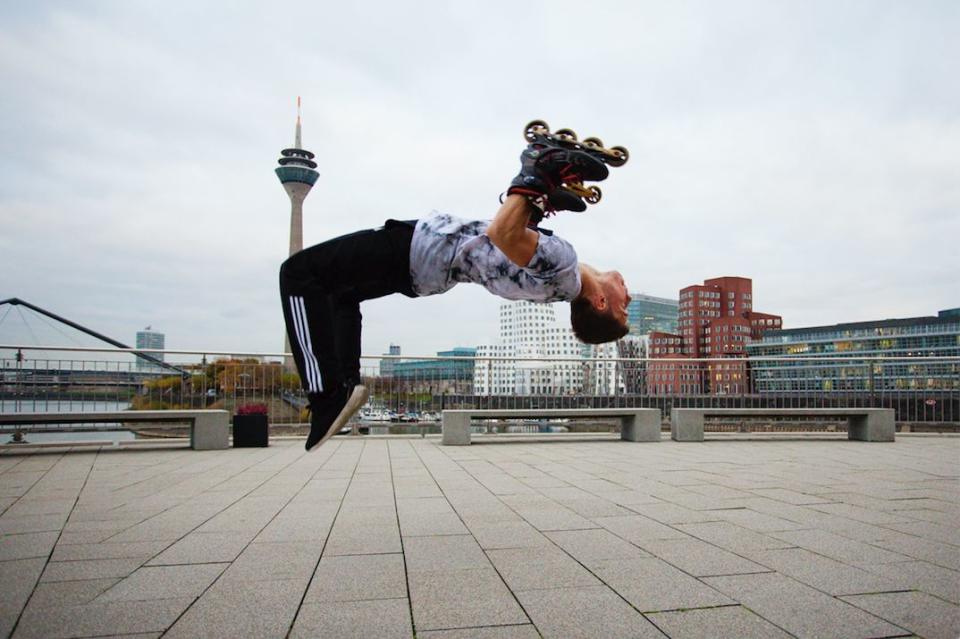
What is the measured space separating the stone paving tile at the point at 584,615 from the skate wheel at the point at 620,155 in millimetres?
1882

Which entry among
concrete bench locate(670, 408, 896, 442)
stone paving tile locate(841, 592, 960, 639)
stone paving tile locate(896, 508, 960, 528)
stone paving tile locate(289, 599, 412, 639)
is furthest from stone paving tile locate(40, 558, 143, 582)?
concrete bench locate(670, 408, 896, 442)

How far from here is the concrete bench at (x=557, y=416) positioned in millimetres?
10977

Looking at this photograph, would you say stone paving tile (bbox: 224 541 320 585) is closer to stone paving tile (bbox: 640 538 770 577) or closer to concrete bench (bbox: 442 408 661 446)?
stone paving tile (bbox: 640 538 770 577)

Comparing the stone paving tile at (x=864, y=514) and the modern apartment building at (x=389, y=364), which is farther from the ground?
the modern apartment building at (x=389, y=364)

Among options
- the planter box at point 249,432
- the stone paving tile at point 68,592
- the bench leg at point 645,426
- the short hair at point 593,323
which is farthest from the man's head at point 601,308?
the bench leg at point 645,426

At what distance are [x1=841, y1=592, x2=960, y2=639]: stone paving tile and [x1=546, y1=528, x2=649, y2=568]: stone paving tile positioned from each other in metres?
1.08

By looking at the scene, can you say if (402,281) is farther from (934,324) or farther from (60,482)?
(934,324)

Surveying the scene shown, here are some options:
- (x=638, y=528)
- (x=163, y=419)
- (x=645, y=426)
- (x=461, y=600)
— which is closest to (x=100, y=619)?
(x=461, y=600)

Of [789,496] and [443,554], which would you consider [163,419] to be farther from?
[789,496]

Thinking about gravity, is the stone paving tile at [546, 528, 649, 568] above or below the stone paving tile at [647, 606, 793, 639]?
below

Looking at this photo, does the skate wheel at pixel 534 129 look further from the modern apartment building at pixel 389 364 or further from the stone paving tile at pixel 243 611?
the modern apartment building at pixel 389 364

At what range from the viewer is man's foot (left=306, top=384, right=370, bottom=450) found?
3.32m

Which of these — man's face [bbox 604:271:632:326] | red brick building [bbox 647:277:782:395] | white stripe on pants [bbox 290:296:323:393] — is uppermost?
red brick building [bbox 647:277:782:395]

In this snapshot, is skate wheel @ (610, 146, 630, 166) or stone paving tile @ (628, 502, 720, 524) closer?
skate wheel @ (610, 146, 630, 166)
